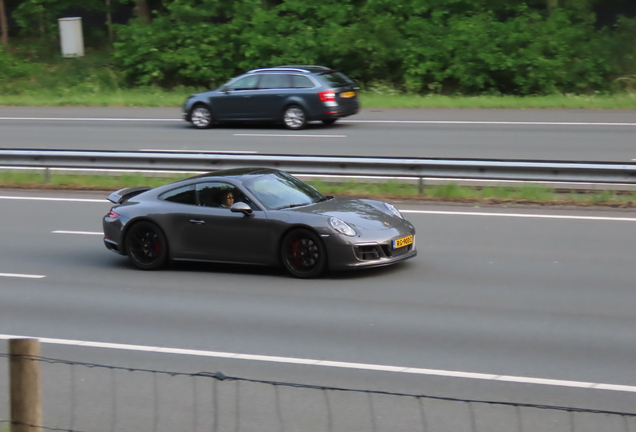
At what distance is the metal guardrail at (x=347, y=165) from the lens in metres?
14.1

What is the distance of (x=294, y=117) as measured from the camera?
78.6ft

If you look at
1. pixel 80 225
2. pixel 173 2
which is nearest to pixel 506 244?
pixel 80 225

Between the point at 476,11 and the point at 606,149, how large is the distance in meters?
17.2

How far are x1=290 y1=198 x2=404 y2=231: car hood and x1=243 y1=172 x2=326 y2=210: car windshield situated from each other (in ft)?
0.73

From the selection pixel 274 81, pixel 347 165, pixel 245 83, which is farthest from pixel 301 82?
pixel 347 165

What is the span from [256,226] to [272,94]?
14.7 metres

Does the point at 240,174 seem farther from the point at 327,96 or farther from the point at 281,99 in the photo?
the point at 281,99

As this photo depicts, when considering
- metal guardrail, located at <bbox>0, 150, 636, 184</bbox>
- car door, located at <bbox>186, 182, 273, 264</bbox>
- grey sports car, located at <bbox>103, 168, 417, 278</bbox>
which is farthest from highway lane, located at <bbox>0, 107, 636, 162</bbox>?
car door, located at <bbox>186, 182, 273, 264</bbox>

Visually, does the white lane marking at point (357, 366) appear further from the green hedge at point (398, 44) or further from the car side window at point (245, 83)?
the green hedge at point (398, 44)

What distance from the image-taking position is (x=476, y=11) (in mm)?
34438

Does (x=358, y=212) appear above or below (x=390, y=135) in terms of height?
above

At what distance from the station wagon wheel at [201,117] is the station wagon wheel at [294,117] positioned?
94.7 inches

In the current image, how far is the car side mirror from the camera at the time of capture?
394 inches

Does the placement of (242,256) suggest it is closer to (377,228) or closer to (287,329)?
(377,228)
